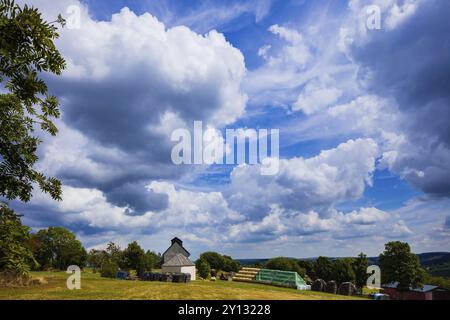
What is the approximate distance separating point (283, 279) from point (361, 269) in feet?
110

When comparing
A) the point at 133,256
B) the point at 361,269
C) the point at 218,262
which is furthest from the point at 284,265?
the point at 133,256

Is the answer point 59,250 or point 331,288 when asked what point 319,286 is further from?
point 59,250

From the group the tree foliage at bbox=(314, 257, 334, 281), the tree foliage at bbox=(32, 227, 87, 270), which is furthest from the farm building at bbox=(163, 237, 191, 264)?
the tree foliage at bbox=(32, 227, 87, 270)

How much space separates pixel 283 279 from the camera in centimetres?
5319

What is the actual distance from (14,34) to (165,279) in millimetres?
48895

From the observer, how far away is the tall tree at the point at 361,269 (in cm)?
7550

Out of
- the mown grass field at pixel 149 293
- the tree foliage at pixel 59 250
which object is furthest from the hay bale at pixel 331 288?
the tree foliage at pixel 59 250

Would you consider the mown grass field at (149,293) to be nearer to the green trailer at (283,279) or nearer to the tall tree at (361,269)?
the green trailer at (283,279)

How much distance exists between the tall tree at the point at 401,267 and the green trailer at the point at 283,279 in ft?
85.5

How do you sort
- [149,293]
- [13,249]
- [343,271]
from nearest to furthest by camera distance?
[13,249] < [149,293] < [343,271]
